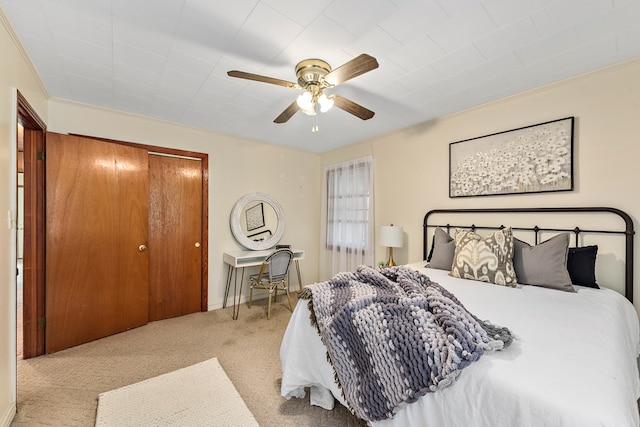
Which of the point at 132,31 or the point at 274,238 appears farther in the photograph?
the point at 274,238

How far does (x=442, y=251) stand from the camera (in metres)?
2.65

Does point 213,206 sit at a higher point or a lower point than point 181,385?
higher

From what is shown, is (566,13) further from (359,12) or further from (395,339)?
(395,339)

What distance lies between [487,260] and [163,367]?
281 cm

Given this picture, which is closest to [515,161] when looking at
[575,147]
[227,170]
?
[575,147]

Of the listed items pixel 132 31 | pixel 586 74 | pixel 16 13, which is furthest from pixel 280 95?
pixel 586 74

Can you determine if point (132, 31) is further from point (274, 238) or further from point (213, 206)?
point (274, 238)

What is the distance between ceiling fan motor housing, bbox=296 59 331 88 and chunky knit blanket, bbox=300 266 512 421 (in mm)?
1434

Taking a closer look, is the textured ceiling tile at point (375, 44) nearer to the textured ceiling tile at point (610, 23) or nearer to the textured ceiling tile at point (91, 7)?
the textured ceiling tile at point (610, 23)

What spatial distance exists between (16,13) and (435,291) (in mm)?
2806

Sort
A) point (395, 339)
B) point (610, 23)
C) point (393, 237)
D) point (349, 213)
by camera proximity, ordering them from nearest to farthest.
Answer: point (395, 339) < point (610, 23) < point (393, 237) < point (349, 213)

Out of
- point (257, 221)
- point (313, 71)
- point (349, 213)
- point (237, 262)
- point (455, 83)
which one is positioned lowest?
point (237, 262)

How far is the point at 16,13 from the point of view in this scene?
5.00 feet

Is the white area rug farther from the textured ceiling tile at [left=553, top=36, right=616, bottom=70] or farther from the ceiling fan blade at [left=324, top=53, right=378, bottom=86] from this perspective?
the textured ceiling tile at [left=553, top=36, right=616, bottom=70]
